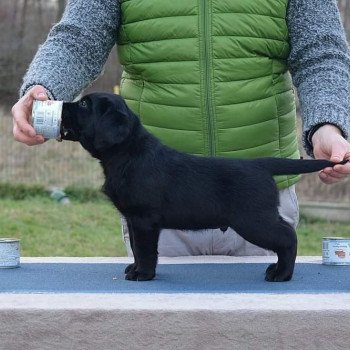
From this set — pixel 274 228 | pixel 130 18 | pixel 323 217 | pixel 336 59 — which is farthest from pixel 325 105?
pixel 323 217

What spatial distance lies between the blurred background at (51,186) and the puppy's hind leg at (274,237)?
368 centimetres

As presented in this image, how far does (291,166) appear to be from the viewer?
75.4 inches

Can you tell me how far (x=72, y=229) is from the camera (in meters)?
6.48

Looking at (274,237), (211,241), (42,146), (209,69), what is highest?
(209,69)

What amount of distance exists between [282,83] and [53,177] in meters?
5.76

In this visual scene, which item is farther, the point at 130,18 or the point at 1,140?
the point at 1,140

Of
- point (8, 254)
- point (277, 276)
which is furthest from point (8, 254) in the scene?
point (277, 276)

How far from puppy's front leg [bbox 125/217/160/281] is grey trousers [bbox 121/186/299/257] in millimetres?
457

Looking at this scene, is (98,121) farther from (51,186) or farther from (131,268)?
(51,186)

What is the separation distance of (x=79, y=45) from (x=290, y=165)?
0.67 metres

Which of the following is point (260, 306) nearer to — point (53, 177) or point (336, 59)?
point (336, 59)

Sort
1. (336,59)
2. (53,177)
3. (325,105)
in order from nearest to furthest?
(325,105), (336,59), (53,177)

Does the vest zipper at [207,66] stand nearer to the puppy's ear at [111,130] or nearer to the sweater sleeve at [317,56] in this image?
the sweater sleeve at [317,56]

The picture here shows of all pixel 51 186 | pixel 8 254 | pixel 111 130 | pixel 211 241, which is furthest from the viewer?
pixel 51 186
